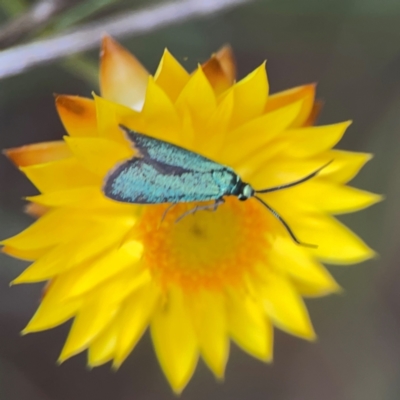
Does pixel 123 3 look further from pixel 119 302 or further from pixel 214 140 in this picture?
pixel 119 302

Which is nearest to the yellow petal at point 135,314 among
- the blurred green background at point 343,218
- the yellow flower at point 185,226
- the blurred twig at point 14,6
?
the yellow flower at point 185,226

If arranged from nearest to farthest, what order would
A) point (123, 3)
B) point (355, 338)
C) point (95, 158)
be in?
point (95, 158), point (123, 3), point (355, 338)

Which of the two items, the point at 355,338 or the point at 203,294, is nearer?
the point at 203,294

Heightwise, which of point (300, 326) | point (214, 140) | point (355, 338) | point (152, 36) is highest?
point (152, 36)

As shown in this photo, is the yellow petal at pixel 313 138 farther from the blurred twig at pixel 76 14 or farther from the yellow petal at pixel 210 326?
the blurred twig at pixel 76 14

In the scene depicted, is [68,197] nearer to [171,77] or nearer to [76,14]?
[171,77]

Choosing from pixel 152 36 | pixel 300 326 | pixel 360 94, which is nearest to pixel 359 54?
pixel 360 94

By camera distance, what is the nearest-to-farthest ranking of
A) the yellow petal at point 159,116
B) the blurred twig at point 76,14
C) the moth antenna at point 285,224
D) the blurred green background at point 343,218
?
the yellow petal at point 159,116 → the moth antenna at point 285,224 → the blurred twig at point 76,14 → the blurred green background at point 343,218
